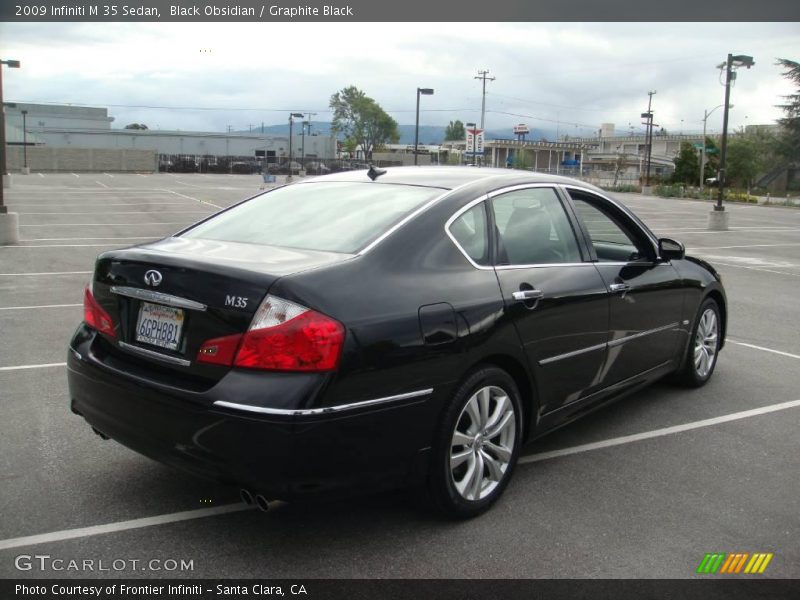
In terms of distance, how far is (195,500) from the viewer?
12.9ft

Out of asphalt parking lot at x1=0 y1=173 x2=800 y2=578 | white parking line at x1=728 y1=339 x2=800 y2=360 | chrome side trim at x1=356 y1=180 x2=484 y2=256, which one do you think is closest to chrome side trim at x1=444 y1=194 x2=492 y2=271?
chrome side trim at x1=356 y1=180 x2=484 y2=256

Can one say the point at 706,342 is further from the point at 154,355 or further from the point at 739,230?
the point at 739,230

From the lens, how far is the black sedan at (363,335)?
123 inches

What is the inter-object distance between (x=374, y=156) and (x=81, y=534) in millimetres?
132265

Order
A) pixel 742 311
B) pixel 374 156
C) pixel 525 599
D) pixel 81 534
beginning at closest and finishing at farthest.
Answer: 1. pixel 525 599
2. pixel 81 534
3. pixel 742 311
4. pixel 374 156

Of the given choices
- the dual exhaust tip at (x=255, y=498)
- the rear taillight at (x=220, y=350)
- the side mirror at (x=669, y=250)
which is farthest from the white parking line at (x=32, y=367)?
the side mirror at (x=669, y=250)

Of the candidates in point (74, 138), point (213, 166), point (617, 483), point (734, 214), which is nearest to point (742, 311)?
point (617, 483)

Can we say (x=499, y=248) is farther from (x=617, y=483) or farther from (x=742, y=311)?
(x=742, y=311)

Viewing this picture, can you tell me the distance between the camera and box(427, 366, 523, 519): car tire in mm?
3562

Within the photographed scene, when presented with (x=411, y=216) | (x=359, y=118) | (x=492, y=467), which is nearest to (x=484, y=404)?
(x=492, y=467)

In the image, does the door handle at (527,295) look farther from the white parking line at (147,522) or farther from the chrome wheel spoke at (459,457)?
the white parking line at (147,522)

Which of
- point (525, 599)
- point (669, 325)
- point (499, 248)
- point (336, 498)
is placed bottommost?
point (525, 599)

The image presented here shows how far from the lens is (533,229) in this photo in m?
4.48

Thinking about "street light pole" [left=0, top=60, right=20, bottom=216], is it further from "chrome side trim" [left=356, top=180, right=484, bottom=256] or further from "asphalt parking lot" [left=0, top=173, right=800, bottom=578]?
"chrome side trim" [left=356, top=180, right=484, bottom=256]
